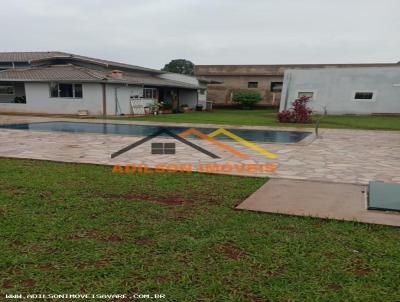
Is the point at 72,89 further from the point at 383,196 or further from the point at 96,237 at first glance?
the point at 383,196

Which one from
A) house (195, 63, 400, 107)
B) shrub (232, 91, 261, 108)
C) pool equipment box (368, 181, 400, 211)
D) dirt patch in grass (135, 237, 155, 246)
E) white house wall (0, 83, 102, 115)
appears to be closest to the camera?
dirt patch in grass (135, 237, 155, 246)

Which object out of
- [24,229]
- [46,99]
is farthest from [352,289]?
[46,99]

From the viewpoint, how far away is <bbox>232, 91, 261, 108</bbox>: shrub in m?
33.8

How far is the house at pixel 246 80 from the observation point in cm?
3572

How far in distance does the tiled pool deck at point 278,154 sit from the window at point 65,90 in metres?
11.2

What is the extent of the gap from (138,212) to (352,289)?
2.67 m

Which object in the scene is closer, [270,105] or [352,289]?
[352,289]

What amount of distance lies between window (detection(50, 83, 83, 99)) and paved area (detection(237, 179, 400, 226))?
1955cm

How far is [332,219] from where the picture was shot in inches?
153

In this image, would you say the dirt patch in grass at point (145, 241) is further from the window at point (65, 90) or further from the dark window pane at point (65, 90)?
the dark window pane at point (65, 90)

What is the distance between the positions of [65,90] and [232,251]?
2230 centimetres

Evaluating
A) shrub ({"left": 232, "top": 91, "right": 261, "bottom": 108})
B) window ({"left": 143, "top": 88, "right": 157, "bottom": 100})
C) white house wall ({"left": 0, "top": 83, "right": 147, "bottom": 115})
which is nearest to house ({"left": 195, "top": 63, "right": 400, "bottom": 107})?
shrub ({"left": 232, "top": 91, "right": 261, "bottom": 108})

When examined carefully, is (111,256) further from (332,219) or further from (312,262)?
(332,219)

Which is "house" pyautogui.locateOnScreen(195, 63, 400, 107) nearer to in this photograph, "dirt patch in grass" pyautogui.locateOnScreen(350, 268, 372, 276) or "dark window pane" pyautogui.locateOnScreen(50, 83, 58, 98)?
"dark window pane" pyautogui.locateOnScreen(50, 83, 58, 98)
